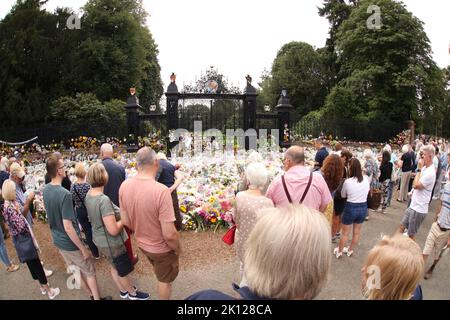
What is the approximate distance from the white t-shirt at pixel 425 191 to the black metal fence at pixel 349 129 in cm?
1418

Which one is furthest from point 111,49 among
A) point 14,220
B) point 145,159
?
point 145,159

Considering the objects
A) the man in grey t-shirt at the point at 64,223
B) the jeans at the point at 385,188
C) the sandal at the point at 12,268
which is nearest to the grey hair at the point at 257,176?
the man in grey t-shirt at the point at 64,223

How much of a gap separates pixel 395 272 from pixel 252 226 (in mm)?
1715

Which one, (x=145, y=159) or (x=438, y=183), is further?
(x=438, y=183)

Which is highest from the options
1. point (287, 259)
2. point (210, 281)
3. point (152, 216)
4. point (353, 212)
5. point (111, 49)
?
point (111, 49)

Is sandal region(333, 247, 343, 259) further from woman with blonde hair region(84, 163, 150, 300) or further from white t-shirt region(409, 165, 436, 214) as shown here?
woman with blonde hair region(84, 163, 150, 300)

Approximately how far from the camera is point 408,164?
8.57 metres

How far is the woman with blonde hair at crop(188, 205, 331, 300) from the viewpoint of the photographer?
137 cm

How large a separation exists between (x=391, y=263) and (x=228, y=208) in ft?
17.1

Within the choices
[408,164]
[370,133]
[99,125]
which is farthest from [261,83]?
[408,164]

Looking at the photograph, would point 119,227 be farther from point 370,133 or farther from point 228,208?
point 370,133

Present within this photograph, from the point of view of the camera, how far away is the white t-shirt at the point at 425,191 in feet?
16.6

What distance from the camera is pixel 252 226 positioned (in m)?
3.29

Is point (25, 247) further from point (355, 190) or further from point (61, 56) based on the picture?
point (61, 56)
